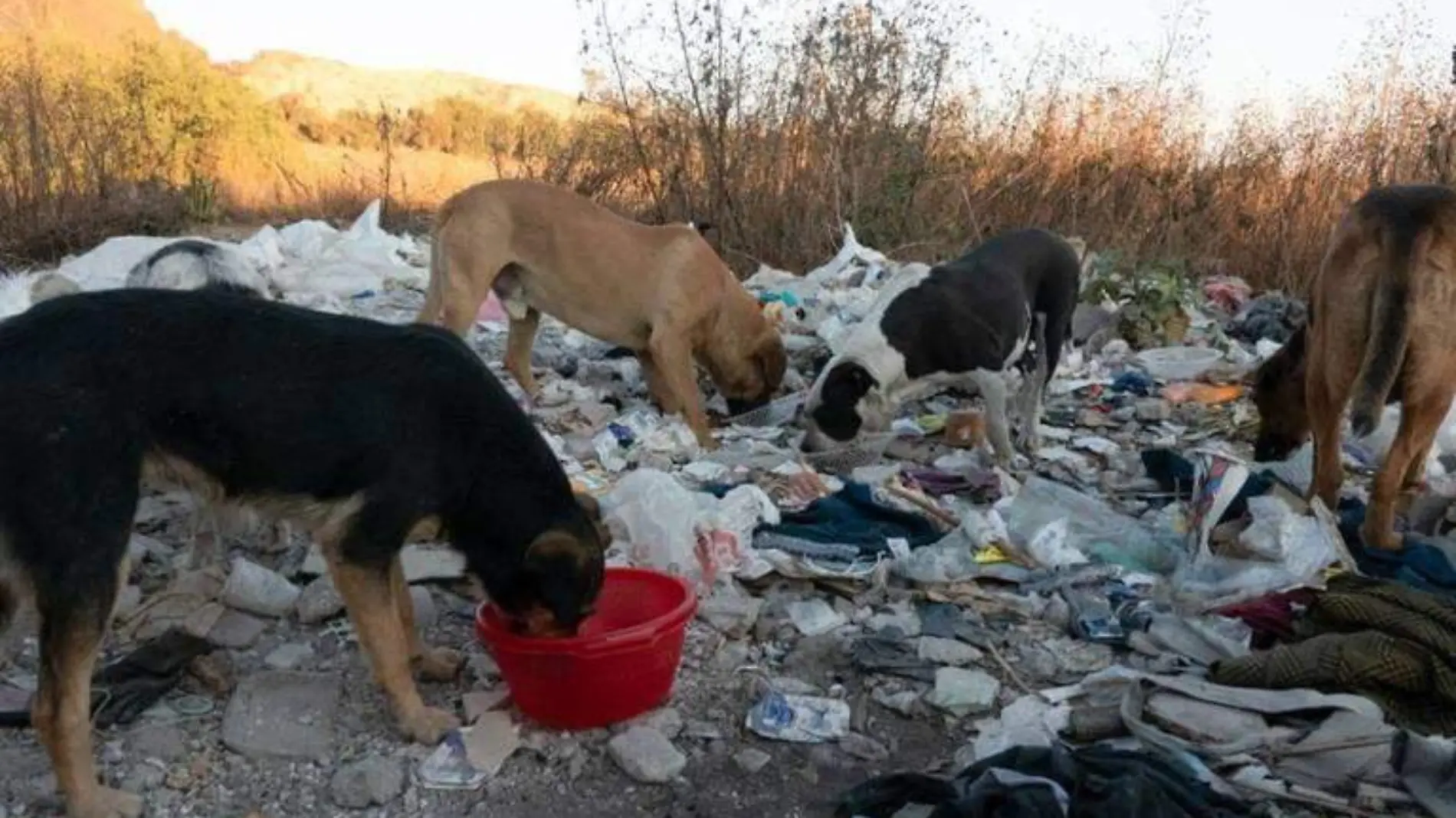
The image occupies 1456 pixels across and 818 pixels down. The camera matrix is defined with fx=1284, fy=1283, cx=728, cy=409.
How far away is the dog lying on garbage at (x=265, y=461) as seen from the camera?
10.1ft

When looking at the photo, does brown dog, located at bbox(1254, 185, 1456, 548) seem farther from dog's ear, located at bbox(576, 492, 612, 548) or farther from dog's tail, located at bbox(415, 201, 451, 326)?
dog's tail, located at bbox(415, 201, 451, 326)

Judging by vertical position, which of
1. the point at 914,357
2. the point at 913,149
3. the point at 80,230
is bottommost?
the point at 80,230

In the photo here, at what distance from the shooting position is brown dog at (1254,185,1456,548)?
4879mm

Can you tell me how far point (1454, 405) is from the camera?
667 centimetres

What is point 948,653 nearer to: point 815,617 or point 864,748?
point 815,617

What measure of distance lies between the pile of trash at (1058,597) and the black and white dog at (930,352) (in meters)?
0.19

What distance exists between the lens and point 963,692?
4.01m

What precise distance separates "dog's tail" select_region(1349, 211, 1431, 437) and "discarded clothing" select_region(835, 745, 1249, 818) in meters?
2.17

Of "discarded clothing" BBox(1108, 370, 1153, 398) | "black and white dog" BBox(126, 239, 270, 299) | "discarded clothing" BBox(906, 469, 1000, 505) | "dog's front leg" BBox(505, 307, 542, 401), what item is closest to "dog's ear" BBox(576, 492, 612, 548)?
"black and white dog" BBox(126, 239, 270, 299)

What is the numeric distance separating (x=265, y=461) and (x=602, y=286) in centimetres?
416

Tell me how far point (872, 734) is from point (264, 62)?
52014 millimetres

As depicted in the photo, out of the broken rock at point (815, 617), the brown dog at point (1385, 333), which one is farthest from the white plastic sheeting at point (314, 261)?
the brown dog at point (1385, 333)

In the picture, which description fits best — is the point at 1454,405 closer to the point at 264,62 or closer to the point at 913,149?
the point at 913,149

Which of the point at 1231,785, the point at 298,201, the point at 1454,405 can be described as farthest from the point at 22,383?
the point at 298,201
